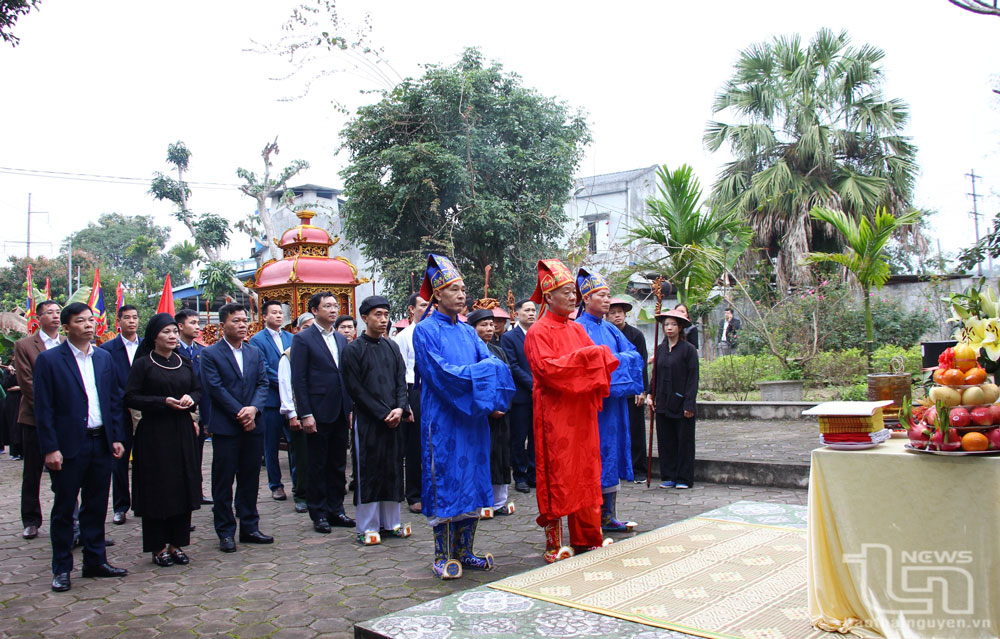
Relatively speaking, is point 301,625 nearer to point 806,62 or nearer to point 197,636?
point 197,636

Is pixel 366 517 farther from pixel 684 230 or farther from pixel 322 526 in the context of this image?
pixel 684 230

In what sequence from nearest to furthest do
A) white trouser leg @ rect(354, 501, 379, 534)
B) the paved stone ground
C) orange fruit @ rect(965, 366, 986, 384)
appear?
orange fruit @ rect(965, 366, 986, 384), the paved stone ground, white trouser leg @ rect(354, 501, 379, 534)

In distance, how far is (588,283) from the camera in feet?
19.6

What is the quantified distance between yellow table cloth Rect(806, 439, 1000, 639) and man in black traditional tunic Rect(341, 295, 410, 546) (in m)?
3.19

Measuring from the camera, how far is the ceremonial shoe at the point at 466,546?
483 centimetres

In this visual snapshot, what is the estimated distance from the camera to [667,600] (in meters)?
3.90

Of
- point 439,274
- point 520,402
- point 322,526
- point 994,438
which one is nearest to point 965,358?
point 994,438

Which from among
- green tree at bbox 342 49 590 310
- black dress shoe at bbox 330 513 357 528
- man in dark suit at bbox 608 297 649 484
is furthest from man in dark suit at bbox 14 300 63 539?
green tree at bbox 342 49 590 310

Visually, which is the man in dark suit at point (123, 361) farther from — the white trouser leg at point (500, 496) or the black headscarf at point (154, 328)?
the white trouser leg at point (500, 496)

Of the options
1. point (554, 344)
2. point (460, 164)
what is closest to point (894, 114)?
point (460, 164)

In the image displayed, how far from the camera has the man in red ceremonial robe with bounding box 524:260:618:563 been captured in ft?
15.7

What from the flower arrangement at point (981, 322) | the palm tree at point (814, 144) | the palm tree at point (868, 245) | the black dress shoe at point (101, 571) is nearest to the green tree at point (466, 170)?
the palm tree at point (814, 144)

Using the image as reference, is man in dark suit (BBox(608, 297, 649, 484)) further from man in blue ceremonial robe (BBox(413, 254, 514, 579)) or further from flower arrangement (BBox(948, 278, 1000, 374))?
flower arrangement (BBox(948, 278, 1000, 374))

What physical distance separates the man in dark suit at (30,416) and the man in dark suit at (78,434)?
45.7 inches
